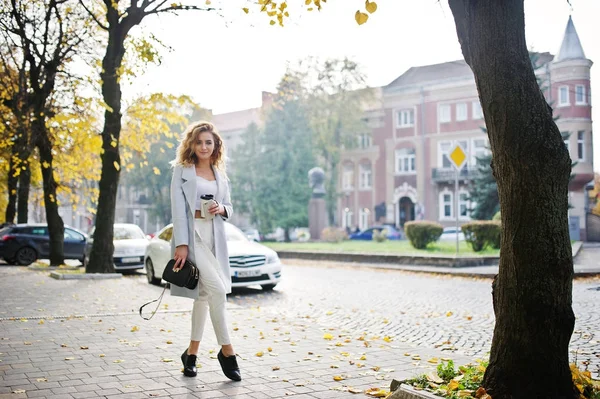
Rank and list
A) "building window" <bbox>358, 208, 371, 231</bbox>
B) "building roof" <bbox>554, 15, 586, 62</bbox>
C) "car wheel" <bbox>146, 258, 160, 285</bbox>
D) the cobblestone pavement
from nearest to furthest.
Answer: the cobblestone pavement < "car wheel" <bbox>146, 258, 160, 285</bbox> < "building roof" <bbox>554, 15, 586, 62</bbox> < "building window" <bbox>358, 208, 371, 231</bbox>

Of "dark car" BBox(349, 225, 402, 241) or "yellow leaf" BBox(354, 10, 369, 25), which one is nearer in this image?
"yellow leaf" BBox(354, 10, 369, 25)

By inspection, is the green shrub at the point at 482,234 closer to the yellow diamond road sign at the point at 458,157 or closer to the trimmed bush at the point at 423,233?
the trimmed bush at the point at 423,233

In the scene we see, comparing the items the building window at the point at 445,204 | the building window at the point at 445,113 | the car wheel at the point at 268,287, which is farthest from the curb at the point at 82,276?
the building window at the point at 445,113

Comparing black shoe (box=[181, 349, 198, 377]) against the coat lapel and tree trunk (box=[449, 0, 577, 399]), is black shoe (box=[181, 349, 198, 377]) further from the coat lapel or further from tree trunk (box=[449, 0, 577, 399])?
tree trunk (box=[449, 0, 577, 399])

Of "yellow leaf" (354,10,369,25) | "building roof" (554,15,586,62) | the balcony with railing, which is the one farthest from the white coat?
the balcony with railing

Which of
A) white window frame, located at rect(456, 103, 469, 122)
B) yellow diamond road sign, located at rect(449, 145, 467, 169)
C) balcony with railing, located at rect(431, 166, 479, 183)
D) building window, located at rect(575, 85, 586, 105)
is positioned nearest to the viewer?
yellow diamond road sign, located at rect(449, 145, 467, 169)

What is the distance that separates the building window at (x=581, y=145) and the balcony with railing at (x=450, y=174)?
732 cm

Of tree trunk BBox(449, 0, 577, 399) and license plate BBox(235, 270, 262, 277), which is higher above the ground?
tree trunk BBox(449, 0, 577, 399)

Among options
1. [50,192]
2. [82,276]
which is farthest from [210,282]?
[50,192]

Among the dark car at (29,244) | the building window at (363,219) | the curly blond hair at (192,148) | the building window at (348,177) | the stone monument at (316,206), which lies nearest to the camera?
the curly blond hair at (192,148)

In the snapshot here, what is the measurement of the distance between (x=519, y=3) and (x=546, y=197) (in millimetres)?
1285

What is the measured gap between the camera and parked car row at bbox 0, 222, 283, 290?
45.8 feet

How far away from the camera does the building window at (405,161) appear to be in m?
54.8

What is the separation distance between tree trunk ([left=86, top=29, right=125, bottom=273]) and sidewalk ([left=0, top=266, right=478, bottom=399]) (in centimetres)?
672
